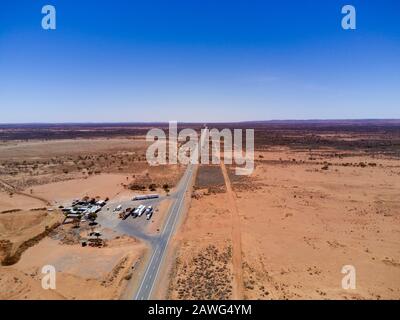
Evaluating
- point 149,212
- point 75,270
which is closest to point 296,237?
point 149,212

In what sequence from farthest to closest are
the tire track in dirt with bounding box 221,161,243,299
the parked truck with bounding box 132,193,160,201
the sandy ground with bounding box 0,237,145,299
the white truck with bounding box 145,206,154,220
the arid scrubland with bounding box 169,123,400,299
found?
the parked truck with bounding box 132,193,160,201, the white truck with bounding box 145,206,154,220, the arid scrubland with bounding box 169,123,400,299, the tire track in dirt with bounding box 221,161,243,299, the sandy ground with bounding box 0,237,145,299

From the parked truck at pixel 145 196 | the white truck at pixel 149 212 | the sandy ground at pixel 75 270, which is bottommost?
the sandy ground at pixel 75 270

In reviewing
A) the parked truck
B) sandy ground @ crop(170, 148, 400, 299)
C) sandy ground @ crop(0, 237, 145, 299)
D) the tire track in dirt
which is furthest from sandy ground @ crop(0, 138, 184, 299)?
the tire track in dirt

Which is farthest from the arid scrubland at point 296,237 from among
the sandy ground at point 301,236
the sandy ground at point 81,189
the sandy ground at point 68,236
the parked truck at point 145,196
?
the sandy ground at point 81,189

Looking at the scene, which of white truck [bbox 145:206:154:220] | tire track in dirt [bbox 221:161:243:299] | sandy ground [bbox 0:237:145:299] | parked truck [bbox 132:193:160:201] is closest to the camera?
sandy ground [bbox 0:237:145:299]

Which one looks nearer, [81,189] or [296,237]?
[296,237]

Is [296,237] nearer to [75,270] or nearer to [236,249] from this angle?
[236,249]

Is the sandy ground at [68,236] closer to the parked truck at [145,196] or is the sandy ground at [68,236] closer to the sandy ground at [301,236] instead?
the parked truck at [145,196]

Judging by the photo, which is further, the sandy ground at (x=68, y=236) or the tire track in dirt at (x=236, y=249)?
the sandy ground at (x=68, y=236)

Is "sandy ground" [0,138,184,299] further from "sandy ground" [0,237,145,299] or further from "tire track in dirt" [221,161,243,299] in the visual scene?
"tire track in dirt" [221,161,243,299]
